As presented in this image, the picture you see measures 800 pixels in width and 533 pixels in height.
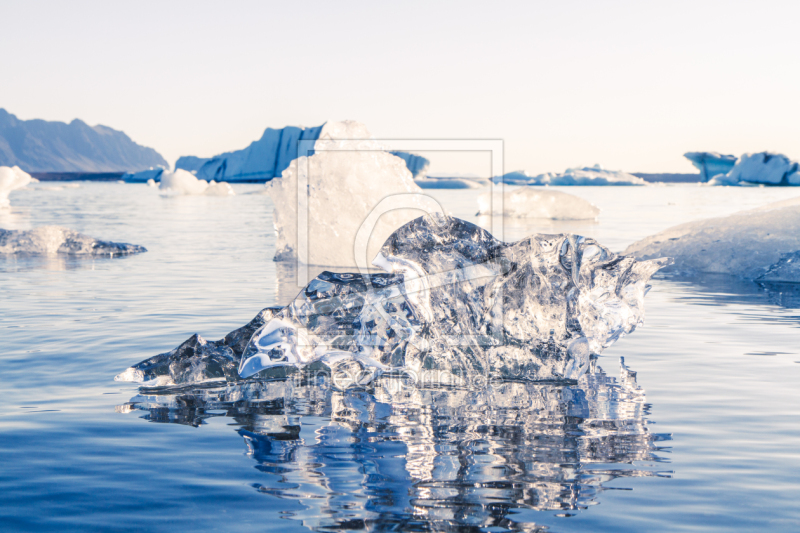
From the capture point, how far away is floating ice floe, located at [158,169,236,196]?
50.7m

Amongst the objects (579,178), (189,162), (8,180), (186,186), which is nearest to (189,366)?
(8,180)

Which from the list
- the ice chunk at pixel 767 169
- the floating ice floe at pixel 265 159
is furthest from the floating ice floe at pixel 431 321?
the floating ice floe at pixel 265 159

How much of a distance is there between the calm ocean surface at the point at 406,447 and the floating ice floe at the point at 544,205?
18.6 m

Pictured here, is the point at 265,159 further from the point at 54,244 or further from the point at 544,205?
the point at 54,244

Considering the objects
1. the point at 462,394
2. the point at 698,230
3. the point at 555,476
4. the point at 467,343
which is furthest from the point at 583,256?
the point at 698,230

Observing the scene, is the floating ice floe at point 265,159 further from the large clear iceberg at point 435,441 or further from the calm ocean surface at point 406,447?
the large clear iceberg at point 435,441

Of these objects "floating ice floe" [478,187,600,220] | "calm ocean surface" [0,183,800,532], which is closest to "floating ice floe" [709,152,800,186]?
"floating ice floe" [478,187,600,220]

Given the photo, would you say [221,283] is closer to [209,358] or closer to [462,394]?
[209,358]

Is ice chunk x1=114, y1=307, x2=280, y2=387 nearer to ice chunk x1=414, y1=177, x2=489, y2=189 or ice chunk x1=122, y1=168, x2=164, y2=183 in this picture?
ice chunk x1=414, y1=177, x2=489, y2=189

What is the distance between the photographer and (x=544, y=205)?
1003 inches

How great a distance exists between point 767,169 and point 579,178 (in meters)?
18.8

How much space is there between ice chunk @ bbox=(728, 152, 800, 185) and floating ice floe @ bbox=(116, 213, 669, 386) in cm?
5718

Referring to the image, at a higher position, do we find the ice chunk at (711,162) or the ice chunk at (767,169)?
the ice chunk at (711,162)

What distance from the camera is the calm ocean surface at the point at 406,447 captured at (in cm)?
256
